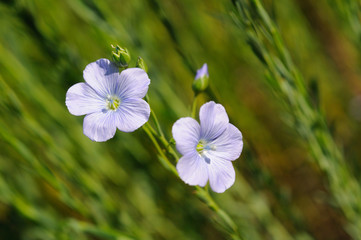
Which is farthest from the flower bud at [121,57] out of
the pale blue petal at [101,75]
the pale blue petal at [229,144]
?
the pale blue petal at [229,144]

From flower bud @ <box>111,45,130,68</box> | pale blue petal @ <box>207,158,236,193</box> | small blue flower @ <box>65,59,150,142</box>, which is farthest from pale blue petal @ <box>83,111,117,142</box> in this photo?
pale blue petal @ <box>207,158,236,193</box>

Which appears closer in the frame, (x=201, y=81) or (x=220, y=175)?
(x=220, y=175)

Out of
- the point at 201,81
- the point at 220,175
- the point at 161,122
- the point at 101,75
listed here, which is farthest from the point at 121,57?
the point at 161,122

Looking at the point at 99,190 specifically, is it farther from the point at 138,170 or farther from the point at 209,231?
the point at 209,231

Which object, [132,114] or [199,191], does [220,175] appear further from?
[132,114]

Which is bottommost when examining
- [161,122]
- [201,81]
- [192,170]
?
[192,170]

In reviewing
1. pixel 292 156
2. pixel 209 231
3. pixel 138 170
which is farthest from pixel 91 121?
pixel 292 156
